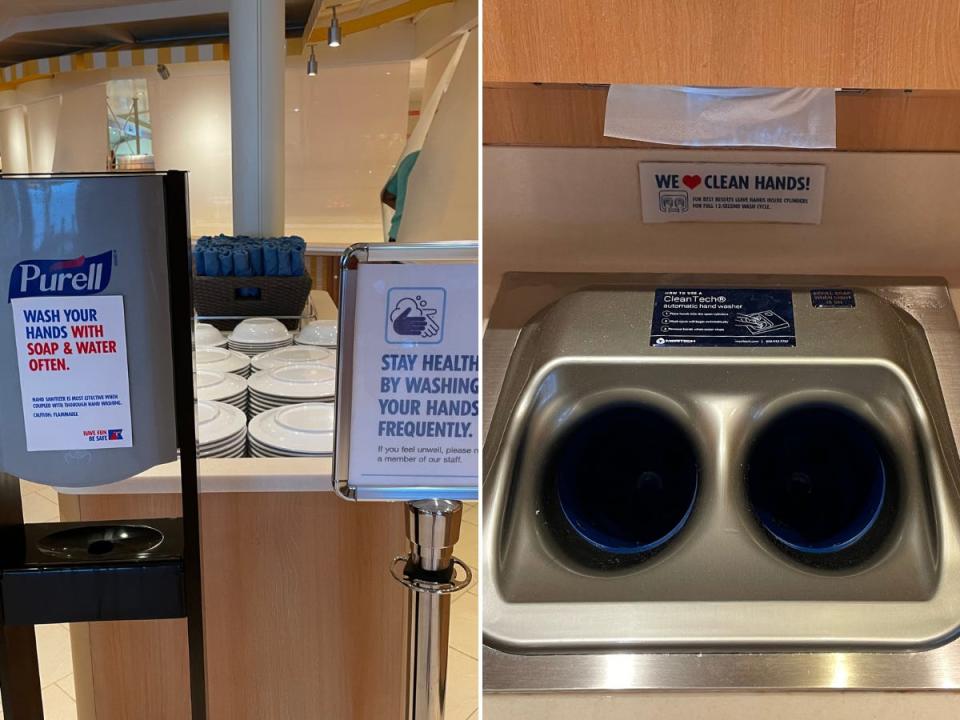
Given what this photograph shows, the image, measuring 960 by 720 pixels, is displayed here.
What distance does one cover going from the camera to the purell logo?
0.95 meters

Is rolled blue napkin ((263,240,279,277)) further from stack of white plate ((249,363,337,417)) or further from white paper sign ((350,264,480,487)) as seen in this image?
white paper sign ((350,264,480,487))

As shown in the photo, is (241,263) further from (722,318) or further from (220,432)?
(722,318)

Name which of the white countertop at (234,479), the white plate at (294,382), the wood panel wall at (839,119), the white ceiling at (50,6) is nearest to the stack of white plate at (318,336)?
the white plate at (294,382)

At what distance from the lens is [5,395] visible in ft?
3.22

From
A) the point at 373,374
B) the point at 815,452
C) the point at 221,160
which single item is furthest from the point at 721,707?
the point at 221,160

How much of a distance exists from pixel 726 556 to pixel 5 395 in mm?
828

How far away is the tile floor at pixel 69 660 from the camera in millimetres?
2027

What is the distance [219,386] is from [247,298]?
120 cm

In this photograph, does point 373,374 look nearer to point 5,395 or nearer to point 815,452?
point 5,395

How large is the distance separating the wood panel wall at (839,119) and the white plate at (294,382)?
0.68m

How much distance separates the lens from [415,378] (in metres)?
0.91

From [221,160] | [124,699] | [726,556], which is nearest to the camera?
[726,556]

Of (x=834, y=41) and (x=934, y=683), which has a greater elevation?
(x=834, y=41)

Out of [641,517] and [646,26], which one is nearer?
[646,26]
